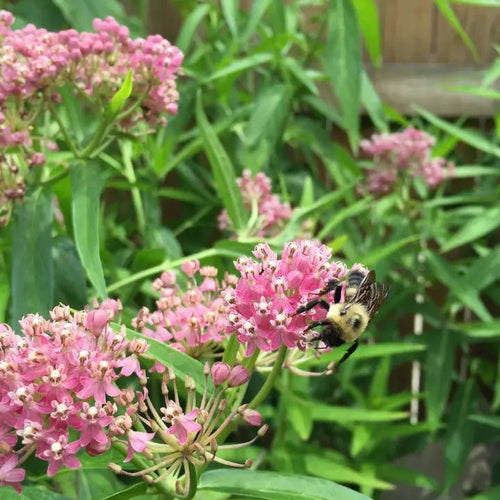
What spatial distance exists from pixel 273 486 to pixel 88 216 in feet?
1.24

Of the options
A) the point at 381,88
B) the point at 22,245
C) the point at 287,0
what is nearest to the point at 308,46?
the point at 287,0

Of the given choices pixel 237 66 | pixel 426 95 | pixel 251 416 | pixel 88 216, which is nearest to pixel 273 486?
pixel 251 416

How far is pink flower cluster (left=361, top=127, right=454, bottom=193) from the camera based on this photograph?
1877 mm

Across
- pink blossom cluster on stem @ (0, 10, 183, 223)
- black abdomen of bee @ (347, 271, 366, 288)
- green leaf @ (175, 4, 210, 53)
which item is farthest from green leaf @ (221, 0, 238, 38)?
black abdomen of bee @ (347, 271, 366, 288)

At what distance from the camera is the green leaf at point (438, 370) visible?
1889 millimetres

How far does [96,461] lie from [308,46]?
1.44 meters

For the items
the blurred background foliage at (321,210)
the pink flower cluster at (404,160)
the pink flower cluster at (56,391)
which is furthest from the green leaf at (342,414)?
the pink flower cluster at (56,391)

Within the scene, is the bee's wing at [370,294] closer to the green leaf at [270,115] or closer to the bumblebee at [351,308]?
the bumblebee at [351,308]

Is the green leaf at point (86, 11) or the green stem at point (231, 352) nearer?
the green stem at point (231, 352)

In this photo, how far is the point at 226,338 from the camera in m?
0.78

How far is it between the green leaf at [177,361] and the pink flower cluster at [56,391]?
0.31 feet

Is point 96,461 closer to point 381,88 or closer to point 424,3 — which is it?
point 381,88

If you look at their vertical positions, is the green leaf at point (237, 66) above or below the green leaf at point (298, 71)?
above

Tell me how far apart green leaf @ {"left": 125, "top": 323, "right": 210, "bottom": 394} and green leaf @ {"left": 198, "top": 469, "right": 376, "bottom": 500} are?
0.27 feet
